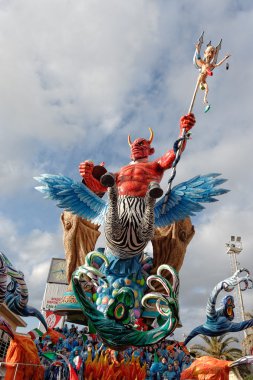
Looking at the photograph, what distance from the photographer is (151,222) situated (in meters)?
6.57

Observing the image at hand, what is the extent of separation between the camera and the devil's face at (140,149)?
26.9ft

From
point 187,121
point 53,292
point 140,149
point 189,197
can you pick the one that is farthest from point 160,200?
point 53,292

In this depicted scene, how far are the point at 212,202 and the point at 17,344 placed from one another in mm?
4430

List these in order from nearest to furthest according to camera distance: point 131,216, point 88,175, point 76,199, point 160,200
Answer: point 131,216 < point 160,200 < point 76,199 < point 88,175

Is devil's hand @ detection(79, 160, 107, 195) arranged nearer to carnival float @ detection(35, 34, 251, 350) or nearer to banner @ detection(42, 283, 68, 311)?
carnival float @ detection(35, 34, 251, 350)

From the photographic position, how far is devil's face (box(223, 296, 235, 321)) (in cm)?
605

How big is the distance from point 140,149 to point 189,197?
5.45 feet

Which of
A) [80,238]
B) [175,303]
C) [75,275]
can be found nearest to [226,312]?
[175,303]

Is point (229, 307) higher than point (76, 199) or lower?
lower

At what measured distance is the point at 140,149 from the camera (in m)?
8.23

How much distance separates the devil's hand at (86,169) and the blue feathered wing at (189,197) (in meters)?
1.80

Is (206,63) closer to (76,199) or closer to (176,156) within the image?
(176,156)

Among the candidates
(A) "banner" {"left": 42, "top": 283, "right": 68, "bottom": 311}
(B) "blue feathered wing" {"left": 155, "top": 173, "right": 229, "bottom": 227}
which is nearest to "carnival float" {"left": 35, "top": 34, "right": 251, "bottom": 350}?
(B) "blue feathered wing" {"left": 155, "top": 173, "right": 229, "bottom": 227}

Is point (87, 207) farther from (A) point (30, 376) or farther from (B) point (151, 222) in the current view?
(A) point (30, 376)
